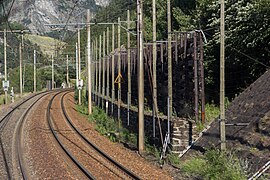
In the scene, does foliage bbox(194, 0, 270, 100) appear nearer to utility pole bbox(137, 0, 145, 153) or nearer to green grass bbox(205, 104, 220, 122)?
green grass bbox(205, 104, 220, 122)

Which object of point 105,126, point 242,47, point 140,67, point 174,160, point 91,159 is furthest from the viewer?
point 105,126

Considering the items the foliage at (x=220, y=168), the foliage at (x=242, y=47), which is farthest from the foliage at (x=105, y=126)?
the foliage at (x=220, y=168)

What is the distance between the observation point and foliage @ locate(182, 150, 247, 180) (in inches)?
424

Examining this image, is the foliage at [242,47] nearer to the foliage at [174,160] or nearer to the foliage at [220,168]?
the foliage at [174,160]

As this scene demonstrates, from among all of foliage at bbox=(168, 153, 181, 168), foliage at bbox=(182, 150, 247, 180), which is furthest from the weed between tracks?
foliage at bbox=(182, 150, 247, 180)

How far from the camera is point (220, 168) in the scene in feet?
37.1

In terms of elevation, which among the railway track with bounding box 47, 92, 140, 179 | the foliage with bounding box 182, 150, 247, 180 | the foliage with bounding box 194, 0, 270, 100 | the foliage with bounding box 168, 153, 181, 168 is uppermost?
the foliage with bounding box 194, 0, 270, 100

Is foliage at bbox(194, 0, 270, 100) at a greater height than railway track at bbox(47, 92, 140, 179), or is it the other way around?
foliage at bbox(194, 0, 270, 100)

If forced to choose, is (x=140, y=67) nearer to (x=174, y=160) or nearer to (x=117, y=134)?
(x=174, y=160)

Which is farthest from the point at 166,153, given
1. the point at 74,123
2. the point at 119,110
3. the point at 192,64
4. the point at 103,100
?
the point at 103,100

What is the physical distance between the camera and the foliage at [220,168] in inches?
424

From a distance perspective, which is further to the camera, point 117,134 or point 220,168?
point 117,134

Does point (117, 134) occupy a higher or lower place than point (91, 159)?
lower

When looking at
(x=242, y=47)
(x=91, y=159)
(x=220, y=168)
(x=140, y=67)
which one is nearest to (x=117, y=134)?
(x=140, y=67)
